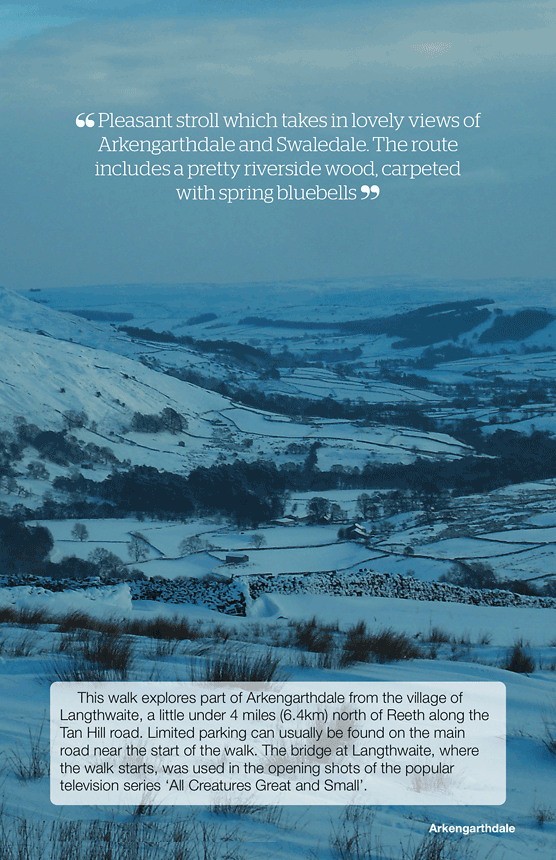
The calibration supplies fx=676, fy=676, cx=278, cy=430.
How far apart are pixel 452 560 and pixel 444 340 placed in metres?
166

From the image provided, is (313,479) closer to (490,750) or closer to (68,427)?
(68,427)

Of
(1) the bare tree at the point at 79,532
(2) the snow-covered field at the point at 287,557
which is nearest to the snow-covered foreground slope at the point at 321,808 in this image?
(2) the snow-covered field at the point at 287,557

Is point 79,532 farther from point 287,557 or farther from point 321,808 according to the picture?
point 321,808

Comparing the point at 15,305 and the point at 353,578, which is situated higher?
the point at 15,305

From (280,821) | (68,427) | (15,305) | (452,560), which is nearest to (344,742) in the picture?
(280,821)

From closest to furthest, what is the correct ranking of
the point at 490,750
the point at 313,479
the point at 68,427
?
the point at 490,750 < the point at 313,479 < the point at 68,427

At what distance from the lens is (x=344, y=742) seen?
13.5ft

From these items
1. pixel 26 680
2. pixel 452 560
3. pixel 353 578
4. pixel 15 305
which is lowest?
pixel 452 560

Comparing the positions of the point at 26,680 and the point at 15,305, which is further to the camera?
the point at 15,305
